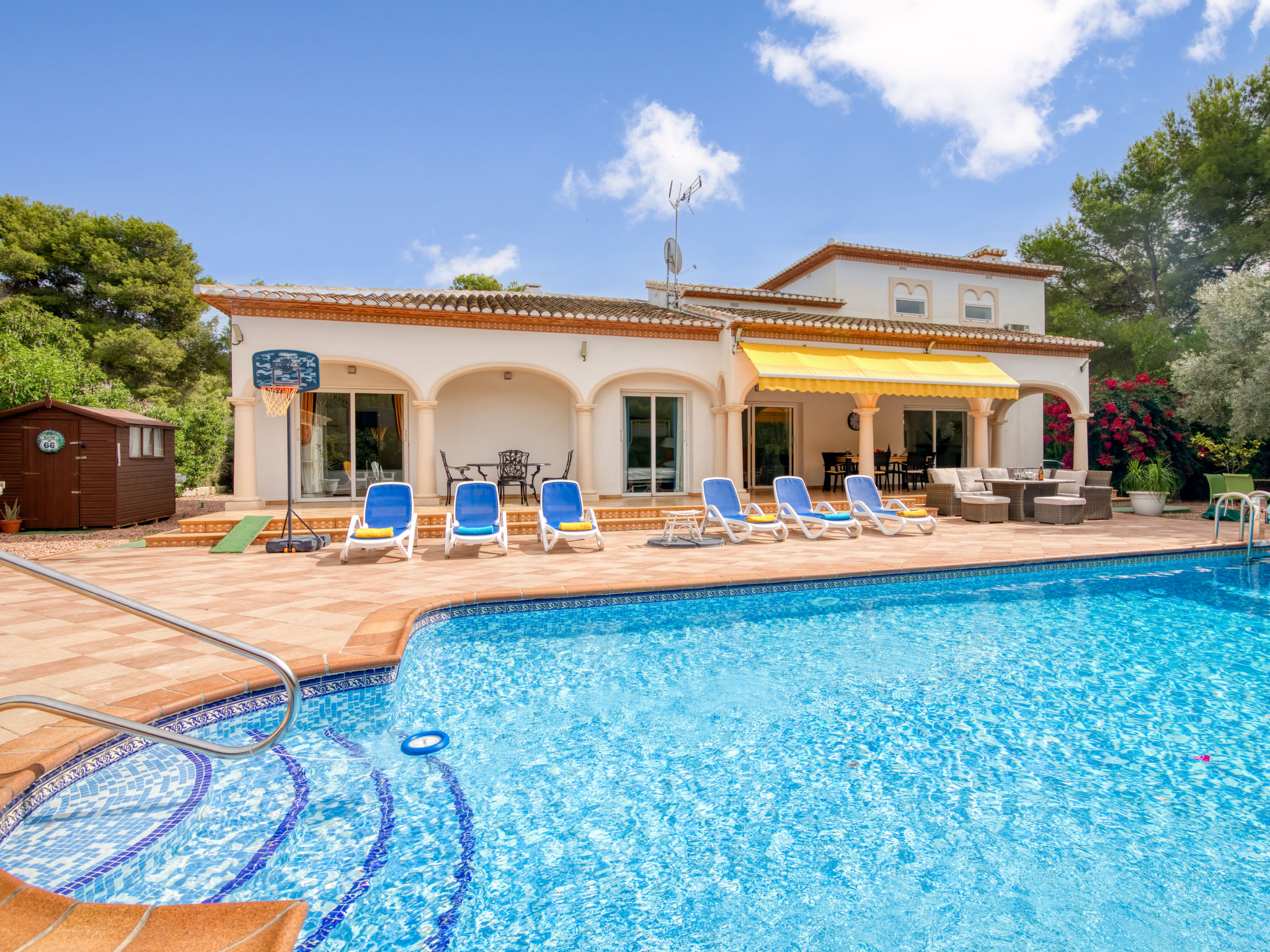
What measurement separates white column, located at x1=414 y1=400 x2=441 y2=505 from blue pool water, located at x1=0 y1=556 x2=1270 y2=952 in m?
8.94

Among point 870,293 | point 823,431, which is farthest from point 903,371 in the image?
point 870,293

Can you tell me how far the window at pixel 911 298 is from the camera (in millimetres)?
22344

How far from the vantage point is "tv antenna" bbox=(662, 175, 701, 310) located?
65.7ft

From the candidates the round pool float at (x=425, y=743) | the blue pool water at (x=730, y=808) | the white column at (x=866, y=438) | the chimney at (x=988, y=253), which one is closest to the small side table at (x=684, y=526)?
the white column at (x=866, y=438)

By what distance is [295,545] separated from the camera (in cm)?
1159

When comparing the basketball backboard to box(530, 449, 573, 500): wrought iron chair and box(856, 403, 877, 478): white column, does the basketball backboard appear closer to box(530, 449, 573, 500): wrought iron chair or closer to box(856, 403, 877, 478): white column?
box(530, 449, 573, 500): wrought iron chair

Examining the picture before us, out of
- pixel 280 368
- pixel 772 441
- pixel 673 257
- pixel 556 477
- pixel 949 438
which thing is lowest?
pixel 556 477

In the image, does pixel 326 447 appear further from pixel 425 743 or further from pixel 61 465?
pixel 425 743

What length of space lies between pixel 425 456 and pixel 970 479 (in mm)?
13946

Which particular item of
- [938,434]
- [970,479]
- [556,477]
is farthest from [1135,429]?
[556,477]

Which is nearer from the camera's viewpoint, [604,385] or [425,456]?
[425,456]

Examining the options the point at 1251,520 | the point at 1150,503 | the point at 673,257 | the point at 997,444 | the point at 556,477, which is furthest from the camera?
the point at 997,444

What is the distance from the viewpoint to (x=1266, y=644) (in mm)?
6938

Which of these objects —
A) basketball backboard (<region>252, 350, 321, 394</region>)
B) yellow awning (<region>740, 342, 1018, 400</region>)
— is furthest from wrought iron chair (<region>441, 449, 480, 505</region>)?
yellow awning (<region>740, 342, 1018, 400</region>)
